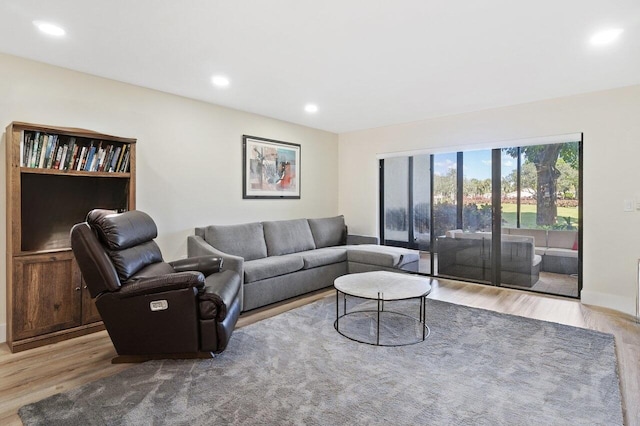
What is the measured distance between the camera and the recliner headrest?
254 centimetres

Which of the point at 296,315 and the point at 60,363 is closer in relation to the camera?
the point at 60,363

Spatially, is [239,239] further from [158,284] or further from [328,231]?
[158,284]

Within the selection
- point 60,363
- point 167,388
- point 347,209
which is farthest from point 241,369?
point 347,209

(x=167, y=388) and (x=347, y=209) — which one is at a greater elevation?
(x=347, y=209)

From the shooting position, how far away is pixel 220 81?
3.58 m

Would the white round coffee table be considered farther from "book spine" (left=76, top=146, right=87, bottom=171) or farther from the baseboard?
"book spine" (left=76, top=146, right=87, bottom=171)

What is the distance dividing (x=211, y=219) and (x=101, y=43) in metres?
2.24

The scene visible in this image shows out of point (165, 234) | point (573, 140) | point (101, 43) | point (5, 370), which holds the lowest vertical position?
point (5, 370)

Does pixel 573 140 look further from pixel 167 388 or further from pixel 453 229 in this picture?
pixel 167 388

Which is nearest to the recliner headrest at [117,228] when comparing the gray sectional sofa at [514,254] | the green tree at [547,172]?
the gray sectional sofa at [514,254]

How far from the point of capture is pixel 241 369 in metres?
2.43

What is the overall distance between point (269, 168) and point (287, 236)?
1.06 metres

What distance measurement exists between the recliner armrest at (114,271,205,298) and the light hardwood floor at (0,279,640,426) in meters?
0.56

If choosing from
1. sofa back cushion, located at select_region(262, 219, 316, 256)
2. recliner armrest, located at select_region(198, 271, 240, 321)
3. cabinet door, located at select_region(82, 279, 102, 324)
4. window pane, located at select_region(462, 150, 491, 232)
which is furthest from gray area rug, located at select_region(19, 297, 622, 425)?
window pane, located at select_region(462, 150, 491, 232)
